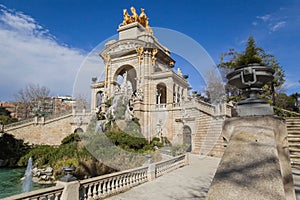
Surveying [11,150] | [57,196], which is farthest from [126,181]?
[11,150]

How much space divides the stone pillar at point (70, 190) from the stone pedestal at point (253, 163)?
340 cm

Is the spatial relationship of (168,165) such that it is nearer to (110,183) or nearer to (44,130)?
(110,183)

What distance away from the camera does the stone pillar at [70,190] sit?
3900 mm

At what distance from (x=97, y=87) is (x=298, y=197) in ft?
88.8

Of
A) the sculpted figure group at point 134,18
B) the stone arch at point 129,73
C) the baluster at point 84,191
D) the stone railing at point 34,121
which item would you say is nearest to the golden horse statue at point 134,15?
the sculpted figure group at point 134,18

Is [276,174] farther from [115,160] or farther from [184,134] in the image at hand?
[184,134]

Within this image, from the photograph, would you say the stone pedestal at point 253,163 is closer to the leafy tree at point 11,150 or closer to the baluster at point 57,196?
the baluster at point 57,196

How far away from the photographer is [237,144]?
1.98 meters

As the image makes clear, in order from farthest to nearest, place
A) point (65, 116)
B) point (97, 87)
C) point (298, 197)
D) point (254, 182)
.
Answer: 1. point (97, 87)
2. point (65, 116)
3. point (298, 197)
4. point (254, 182)

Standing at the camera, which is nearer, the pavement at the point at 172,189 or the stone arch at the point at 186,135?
the pavement at the point at 172,189

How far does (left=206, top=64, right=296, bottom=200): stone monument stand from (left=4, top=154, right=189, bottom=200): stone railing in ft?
11.3

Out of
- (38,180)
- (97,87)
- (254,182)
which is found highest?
(97,87)

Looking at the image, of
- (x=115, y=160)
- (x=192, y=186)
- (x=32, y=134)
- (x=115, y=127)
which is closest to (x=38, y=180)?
(x=115, y=160)

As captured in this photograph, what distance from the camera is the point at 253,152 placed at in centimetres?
181
